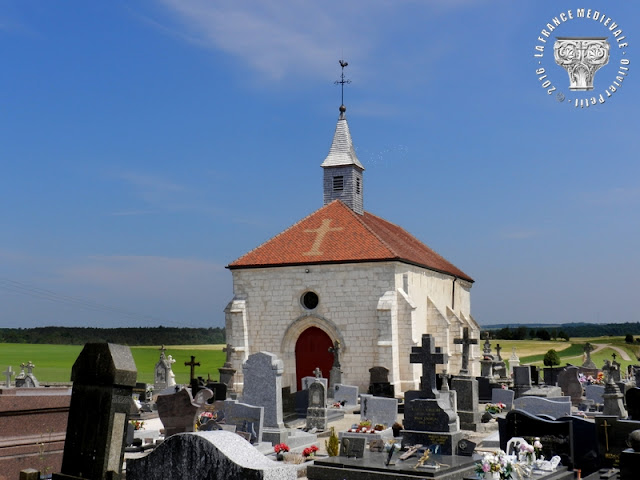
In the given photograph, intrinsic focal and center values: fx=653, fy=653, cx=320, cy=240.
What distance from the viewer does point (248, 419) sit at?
13.5m

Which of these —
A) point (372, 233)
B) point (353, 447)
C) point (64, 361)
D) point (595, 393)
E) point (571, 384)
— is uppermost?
point (372, 233)

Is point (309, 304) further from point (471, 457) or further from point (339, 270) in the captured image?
point (471, 457)

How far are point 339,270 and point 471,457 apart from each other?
49.4 feet

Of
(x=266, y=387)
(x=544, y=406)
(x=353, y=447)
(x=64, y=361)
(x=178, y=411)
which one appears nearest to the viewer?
(x=353, y=447)

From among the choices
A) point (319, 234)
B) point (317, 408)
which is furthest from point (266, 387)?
point (319, 234)

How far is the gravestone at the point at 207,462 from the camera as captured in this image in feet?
17.9

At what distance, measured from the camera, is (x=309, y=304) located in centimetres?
2670

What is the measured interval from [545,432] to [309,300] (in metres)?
16.2

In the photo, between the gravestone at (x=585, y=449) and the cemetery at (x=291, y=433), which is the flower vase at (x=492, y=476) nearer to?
the cemetery at (x=291, y=433)

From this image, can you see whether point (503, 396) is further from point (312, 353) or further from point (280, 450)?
point (280, 450)

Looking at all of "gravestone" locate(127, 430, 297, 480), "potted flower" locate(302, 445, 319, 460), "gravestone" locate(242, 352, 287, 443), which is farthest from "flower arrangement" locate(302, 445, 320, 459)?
"gravestone" locate(127, 430, 297, 480)

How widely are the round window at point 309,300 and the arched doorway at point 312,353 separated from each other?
91 cm

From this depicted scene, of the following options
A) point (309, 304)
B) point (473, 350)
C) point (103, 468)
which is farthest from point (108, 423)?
point (473, 350)

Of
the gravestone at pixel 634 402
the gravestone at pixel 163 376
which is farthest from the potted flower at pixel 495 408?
the gravestone at pixel 163 376
